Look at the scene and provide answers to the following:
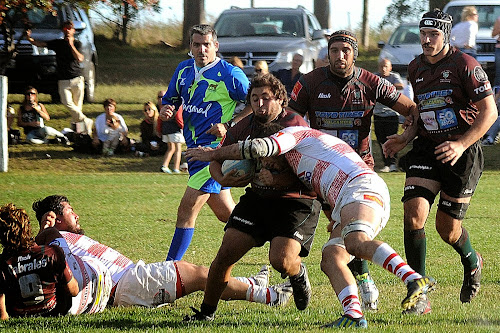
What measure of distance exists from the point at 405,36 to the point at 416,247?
15080 mm

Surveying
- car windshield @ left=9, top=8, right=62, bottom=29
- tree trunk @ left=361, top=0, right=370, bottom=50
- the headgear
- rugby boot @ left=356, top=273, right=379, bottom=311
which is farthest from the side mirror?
tree trunk @ left=361, top=0, right=370, bottom=50

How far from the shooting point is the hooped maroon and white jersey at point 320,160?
543cm

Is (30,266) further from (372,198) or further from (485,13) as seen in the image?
(485,13)

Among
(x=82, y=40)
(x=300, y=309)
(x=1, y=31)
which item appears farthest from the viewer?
(x=82, y=40)

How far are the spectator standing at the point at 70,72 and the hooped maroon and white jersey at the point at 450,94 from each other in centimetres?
1195

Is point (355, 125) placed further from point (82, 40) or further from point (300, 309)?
point (82, 40)

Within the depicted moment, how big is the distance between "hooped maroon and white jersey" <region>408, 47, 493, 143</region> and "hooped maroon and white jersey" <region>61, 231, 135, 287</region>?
2733mm

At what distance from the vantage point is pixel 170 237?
32.3 feet

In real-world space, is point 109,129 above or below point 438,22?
below

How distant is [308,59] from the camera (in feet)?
57.0

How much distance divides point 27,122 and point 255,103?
12.6 metres

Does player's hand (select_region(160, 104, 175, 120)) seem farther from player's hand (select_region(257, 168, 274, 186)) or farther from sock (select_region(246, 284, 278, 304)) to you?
player's hand (select_region(257, 168, 274, 186))

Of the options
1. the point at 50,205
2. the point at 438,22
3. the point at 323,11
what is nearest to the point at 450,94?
the point at 438,22

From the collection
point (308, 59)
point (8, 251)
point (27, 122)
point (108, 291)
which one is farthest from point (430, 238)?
point (27, 122)
